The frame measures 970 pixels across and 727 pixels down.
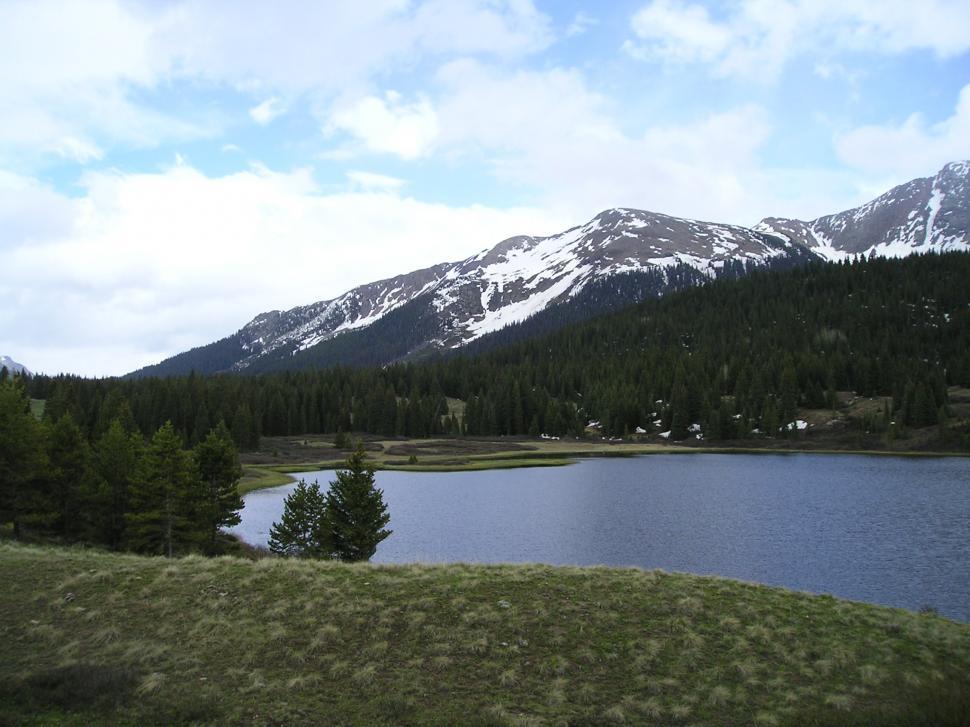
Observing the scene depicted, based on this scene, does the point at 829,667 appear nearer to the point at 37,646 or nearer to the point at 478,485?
the point at 37,646

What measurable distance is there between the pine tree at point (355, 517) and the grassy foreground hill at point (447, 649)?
13.6m

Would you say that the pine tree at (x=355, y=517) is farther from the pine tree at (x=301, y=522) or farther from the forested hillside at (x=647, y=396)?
the forested hillside at (x=647, y=396)

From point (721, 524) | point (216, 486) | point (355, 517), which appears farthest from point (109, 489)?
point (721, 524)

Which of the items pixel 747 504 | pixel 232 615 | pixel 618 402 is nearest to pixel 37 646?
pixel 232 615

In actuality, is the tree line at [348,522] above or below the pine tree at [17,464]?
below

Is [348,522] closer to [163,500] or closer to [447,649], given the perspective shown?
[163,500]

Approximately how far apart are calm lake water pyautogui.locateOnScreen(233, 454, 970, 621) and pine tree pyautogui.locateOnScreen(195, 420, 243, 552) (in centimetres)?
882

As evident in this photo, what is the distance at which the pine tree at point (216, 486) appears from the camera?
42.7m

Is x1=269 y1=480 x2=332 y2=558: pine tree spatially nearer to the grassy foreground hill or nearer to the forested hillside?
the grassy foreground hill

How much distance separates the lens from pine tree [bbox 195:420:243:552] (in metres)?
42.7

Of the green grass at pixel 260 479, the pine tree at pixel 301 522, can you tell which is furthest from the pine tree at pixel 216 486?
the green grass at pixel 260 479

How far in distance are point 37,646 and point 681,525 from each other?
148 ft

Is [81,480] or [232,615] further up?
[81,480]

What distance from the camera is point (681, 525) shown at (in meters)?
53.1
